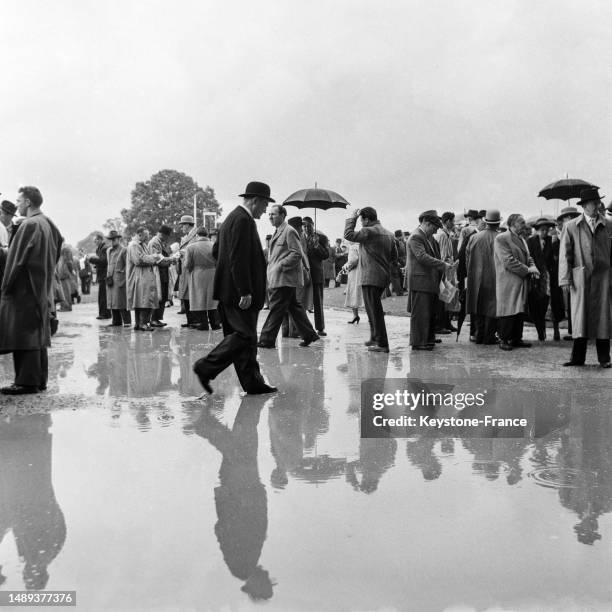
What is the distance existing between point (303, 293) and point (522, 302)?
12.2ft

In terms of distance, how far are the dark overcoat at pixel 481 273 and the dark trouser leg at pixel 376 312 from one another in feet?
5.08

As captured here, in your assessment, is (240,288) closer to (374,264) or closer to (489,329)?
(374,264)

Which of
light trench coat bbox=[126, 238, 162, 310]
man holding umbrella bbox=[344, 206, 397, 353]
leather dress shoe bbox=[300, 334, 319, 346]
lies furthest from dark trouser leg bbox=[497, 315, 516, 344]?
light trench coat bbox=[126, 238, 162, 310]

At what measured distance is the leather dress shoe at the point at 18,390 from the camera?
6.99 metres

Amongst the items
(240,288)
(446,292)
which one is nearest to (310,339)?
(446,292)

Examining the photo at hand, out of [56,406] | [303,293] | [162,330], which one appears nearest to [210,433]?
[56,406]

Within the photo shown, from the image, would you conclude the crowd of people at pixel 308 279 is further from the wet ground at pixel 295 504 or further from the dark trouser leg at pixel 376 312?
the wet ground at pixel 295 504

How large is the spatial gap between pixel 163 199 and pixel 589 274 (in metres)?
63.6

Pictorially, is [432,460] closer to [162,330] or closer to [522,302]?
[522,302]

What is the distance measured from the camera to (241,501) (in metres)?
4.07

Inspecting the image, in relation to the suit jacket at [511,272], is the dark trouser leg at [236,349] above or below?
below

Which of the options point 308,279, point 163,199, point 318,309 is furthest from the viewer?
point 163,199

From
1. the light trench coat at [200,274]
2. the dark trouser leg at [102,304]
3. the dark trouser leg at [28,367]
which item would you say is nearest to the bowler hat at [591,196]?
the dark trouser leg at [28,367]

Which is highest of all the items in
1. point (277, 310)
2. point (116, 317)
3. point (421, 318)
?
point (277, 310)
